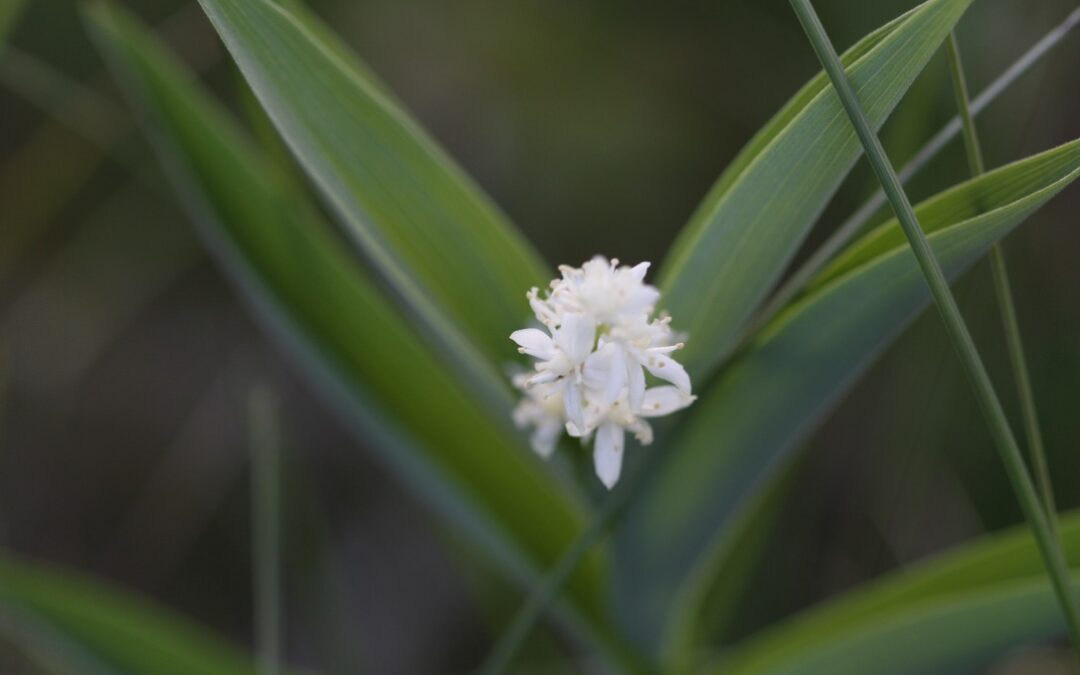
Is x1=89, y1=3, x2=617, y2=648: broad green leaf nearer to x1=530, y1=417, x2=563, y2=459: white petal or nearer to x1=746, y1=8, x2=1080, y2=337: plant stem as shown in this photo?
x1=530, y1=417, x2=563, y2=459: white petal

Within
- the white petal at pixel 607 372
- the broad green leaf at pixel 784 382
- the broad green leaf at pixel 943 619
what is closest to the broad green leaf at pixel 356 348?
the broad green leaf at pixel 784 382

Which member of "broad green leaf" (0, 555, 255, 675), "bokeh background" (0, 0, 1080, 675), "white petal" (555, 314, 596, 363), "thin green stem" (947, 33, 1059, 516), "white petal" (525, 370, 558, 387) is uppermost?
"bokeh background" (0, 0, 1080, 675)

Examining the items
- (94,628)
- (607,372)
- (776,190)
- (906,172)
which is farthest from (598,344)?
(94,628)

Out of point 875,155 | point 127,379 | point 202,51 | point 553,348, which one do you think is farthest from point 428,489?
point 127,379

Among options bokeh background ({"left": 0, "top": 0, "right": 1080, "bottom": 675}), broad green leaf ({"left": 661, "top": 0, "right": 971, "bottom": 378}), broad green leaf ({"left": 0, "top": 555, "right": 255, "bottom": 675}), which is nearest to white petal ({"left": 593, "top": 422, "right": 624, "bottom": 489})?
broad green leaf ({"left": 661, "top": 0, "right": 971, "bottom": 378})

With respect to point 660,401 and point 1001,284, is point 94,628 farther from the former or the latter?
point 1001,284
